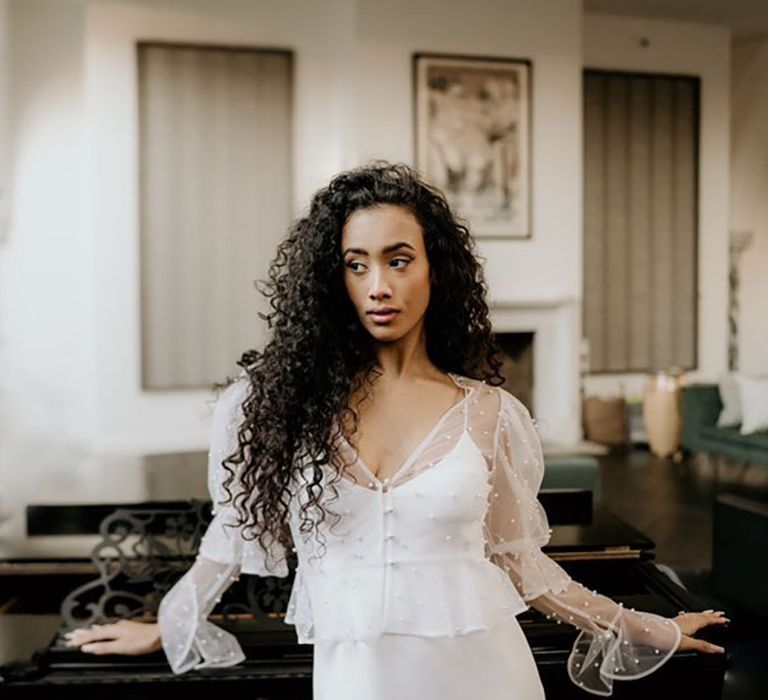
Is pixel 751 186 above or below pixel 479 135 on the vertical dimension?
below

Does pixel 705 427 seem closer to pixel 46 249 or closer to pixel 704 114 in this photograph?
pixel 704 114

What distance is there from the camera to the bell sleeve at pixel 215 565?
1525mm

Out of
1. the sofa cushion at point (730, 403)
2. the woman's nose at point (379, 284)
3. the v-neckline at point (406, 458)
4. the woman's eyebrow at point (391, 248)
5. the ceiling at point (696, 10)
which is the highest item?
the ceiling at point (696, 10)

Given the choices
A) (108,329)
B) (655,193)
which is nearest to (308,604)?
(108,329)

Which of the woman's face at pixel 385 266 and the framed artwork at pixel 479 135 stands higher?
the framed artwork at pixel 479 135

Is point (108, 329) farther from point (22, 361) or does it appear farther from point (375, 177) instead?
point (375, 177)

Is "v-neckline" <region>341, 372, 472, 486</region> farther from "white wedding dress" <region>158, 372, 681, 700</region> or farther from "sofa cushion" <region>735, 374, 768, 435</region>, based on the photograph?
"sofa cushion" <region>735, 374, 768, 435</region>

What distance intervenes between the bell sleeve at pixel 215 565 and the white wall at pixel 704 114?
7.44 meters

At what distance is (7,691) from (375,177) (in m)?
1.16

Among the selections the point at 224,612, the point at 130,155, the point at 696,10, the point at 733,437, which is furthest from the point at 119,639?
the point at 696,10

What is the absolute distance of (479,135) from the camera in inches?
297

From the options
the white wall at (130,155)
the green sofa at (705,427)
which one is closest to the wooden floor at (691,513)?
the green sofa at (705,427)

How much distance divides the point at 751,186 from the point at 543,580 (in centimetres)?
844

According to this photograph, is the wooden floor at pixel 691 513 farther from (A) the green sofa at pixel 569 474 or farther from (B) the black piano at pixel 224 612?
(B) the black piano at pixel 224 612
